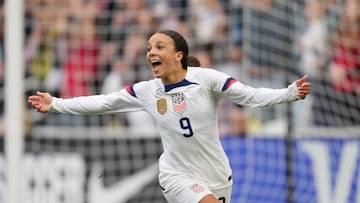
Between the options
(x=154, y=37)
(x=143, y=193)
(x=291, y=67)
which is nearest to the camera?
(x=154, y=37)

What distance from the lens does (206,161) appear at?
7.47 m

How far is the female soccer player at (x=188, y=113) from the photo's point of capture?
24.2 feet

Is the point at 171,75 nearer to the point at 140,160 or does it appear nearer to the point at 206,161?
the point at 206,161

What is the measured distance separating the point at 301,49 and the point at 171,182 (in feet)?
13.3

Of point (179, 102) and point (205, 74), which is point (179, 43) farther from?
point (179, 102)

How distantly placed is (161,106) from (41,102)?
2.94 feet

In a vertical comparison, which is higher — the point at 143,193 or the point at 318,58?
the point at 318,58

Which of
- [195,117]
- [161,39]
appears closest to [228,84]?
[195,117]

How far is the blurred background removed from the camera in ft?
34.9

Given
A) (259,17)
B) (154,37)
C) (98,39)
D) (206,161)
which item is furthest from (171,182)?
(98,39)

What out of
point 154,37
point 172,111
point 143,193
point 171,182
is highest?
point 154,37

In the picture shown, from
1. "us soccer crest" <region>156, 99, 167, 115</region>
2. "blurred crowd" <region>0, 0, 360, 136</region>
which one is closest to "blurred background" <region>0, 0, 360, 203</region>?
"blurred crowd" <region>0, 0, 360, 136</region>

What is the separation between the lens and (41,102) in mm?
7793

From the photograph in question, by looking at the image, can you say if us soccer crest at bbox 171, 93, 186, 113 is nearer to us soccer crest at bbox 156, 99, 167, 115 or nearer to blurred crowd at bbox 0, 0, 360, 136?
us soccer crest at bbox 156, 99, 167, 115
